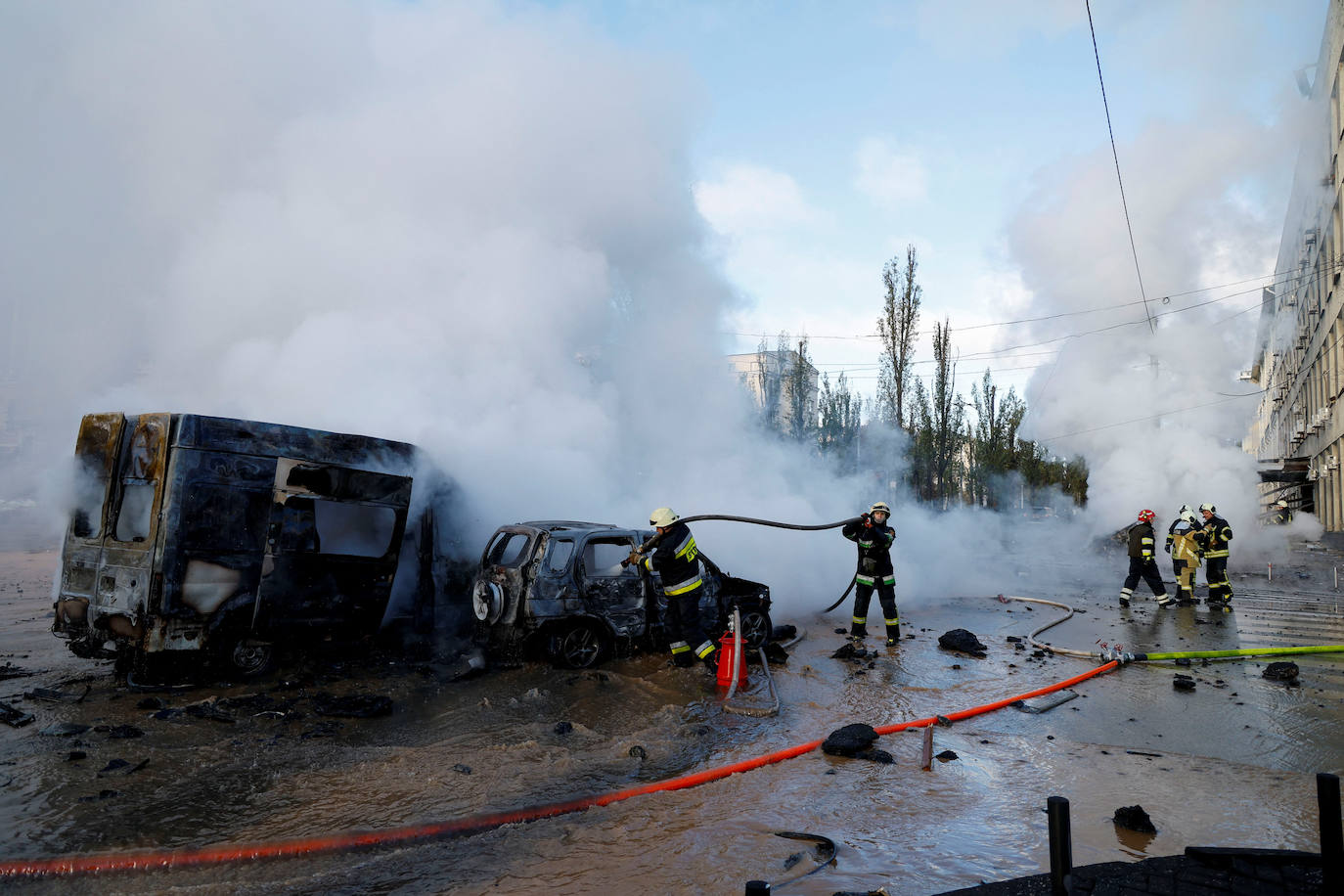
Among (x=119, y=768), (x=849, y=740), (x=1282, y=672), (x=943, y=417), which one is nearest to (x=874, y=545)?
(x=1282, y=672)

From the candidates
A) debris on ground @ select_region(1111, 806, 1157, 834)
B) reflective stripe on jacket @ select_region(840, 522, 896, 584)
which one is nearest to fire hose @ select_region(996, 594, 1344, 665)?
reflective stripe on jacket @ select_region(840, 522, 896, 584)

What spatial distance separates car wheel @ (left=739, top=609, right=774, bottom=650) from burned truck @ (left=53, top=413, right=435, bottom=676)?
4026 millimetres

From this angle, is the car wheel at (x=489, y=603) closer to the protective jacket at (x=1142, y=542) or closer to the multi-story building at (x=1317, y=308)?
the protective jacket at (x=1142, y=542)

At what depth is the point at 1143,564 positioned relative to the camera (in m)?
13.4

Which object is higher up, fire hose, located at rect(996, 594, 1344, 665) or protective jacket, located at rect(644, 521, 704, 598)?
protective jacket, located at rect(644, 521, 704, 598)

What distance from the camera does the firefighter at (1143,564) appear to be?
43.6 ft

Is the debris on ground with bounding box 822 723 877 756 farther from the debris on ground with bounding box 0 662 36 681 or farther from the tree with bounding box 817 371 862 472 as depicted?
the tree with bounding box 817 371 862 472

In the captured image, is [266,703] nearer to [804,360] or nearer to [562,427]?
[562,427]

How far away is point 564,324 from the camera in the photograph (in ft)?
45.6

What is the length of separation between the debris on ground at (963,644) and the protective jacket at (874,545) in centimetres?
103

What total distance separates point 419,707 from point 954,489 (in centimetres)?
2957

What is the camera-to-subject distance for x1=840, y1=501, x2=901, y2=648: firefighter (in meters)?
9.43

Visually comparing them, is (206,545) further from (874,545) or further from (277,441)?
(874,545)

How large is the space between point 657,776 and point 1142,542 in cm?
1198
